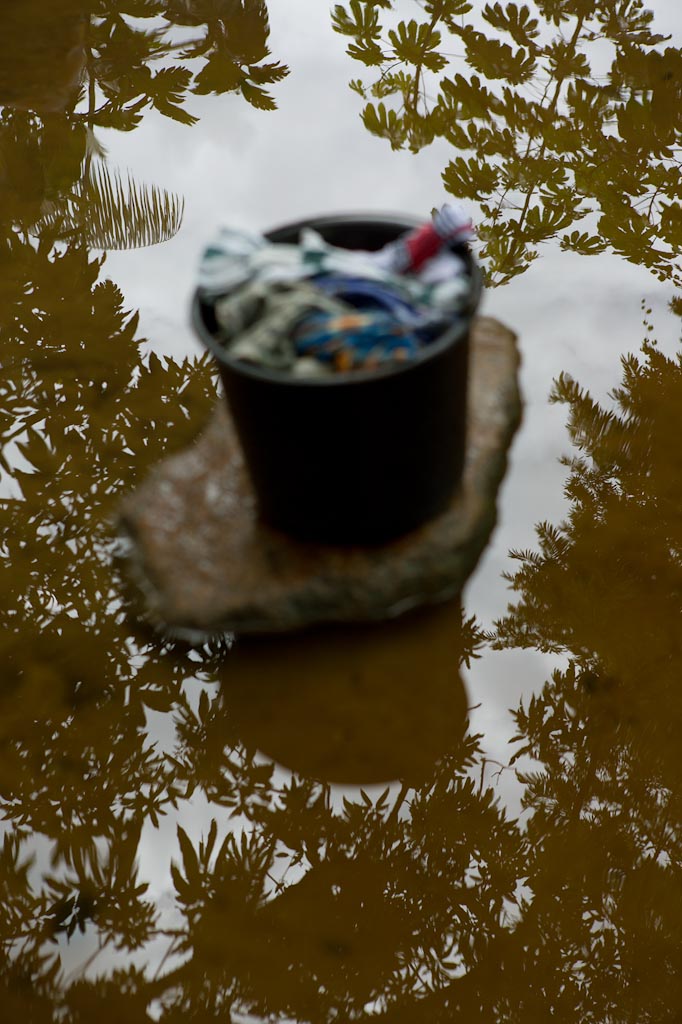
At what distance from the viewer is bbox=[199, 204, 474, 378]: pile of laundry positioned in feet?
4.78

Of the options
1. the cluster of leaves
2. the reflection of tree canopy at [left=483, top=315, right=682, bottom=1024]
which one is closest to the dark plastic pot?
the reflection of tree canopy at [left=483, top=315, right=682, bottom=1024]

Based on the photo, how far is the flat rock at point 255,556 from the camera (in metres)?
1.64

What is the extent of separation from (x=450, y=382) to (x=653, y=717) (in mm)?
727

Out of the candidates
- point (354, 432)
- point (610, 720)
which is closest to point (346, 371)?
point (354, 432)

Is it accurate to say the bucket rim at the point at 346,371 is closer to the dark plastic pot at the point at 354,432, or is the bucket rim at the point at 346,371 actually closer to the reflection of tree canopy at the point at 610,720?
the dark plastic pot at the point at 354,432

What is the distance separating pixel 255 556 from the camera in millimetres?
1693

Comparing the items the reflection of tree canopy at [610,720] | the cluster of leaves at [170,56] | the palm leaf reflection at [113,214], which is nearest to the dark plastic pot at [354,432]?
the reflection of tree canopy at [610,720]

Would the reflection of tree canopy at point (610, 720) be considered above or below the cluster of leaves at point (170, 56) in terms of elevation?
below

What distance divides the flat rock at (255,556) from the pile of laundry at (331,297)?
39cm

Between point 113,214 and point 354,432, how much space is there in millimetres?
1533

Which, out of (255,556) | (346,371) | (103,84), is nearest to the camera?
(346,371)

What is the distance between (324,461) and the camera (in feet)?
4.89

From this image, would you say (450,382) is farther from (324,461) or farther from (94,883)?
(94,883)

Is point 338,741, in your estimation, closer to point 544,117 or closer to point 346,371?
point 346,371
